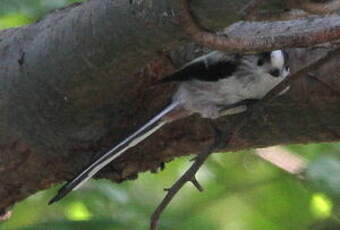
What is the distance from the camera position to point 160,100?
9.66ft

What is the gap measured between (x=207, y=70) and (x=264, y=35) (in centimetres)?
64

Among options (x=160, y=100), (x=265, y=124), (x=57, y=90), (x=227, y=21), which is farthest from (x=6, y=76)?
(x=227, y=21)

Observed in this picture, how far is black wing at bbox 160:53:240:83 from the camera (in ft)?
9.23

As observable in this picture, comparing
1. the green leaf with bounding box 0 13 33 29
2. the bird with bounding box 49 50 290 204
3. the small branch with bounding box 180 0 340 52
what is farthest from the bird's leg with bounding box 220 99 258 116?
the green leaf with bounding box 0 13 33 29

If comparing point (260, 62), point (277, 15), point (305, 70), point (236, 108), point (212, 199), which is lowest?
point (212, 199)

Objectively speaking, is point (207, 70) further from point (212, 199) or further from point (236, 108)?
point (212, 199)

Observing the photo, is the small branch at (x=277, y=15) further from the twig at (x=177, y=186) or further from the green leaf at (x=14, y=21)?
the green leaf at (x=14, y=21)

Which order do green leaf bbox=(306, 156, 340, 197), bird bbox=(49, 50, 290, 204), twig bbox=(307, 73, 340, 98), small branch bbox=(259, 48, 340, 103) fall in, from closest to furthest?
small branch bbox=(259, 48, 340, 103) → twig bbox=(307, 73, 340, 98) → bird bbox=(49, 50, 290, 204) → green leaf bbox=(306, 156, 340, 197)

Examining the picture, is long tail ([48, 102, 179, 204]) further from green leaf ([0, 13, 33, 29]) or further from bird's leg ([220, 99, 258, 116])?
green leaf ([0, 13, 33, 29])

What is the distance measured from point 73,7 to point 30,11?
1.88ft

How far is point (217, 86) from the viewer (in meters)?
2.93

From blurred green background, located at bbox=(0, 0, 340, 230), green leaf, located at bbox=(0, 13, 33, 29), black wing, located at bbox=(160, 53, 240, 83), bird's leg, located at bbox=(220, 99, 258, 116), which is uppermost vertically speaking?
green leaf, located at bbox=(0, 13, 33, 29)

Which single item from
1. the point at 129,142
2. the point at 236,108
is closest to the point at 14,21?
the point at 129,142

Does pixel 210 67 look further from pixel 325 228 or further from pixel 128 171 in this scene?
pixel 325 228
